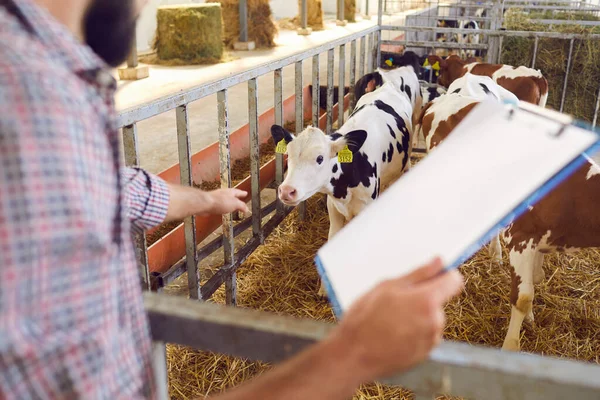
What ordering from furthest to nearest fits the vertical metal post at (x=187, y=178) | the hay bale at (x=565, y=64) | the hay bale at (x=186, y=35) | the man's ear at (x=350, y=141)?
the hay bale at (x=186, y=35) < the hay bale at (x=565, y=64) < the man's ear at (x=350, y=141) < the vertical metal post at (x=187, y=178)

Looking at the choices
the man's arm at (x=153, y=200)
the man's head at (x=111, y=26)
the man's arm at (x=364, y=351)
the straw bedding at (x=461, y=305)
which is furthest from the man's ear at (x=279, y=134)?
the man's arm at (x=364, y=351)

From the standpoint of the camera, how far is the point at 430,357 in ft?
2.32

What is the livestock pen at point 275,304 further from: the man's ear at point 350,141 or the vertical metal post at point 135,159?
the man's ear at point 350,141

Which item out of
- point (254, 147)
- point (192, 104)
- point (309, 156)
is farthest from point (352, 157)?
point (192, 104)

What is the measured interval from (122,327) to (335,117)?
5.58 m

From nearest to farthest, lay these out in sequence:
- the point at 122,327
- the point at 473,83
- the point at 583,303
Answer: the point at 122,327
the point at 583,303
the point at 473,83

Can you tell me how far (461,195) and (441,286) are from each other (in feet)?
0.50

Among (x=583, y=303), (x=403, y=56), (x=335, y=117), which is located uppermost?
(x=403, y=56)

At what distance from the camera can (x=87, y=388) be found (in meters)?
0.55

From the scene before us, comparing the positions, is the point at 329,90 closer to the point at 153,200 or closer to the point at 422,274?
the point at 153,200

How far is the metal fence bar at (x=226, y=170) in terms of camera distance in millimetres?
2564

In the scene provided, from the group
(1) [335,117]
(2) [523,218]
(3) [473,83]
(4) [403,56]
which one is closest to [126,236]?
(2) [523,218]

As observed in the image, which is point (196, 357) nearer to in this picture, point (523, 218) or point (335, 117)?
point (523, 218)

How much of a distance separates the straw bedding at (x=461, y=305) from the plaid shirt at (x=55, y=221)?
1978mm
